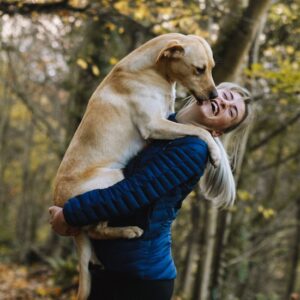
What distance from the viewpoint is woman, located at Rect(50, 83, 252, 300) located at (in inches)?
95.4

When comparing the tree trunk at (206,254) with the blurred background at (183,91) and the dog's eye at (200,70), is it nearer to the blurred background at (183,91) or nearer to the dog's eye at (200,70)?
the blurred background at (183,91)

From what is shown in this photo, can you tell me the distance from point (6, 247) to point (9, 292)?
8367 millimetres

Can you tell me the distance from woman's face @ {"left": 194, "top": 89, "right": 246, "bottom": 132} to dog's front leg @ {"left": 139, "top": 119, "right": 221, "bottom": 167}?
0.07 m

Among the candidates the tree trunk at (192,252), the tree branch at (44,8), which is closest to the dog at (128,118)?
the tree branch at (44,8)

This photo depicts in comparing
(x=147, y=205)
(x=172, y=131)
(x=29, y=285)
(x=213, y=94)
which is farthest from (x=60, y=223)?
(x=29, y=285)

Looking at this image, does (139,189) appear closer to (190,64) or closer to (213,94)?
(213,94)

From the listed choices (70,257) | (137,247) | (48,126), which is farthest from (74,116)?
(137,247)

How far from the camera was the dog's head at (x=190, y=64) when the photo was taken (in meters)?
3.19

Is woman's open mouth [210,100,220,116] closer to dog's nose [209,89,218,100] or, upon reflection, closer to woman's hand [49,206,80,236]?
dog's nose [209,89,218,100]

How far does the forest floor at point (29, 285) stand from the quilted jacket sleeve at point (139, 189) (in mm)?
6068

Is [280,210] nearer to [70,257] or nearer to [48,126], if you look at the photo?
[70,257]

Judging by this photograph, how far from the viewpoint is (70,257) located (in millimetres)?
9477

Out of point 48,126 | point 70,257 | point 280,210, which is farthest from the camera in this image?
point 280,210

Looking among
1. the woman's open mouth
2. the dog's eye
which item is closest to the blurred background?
the dog's eye
